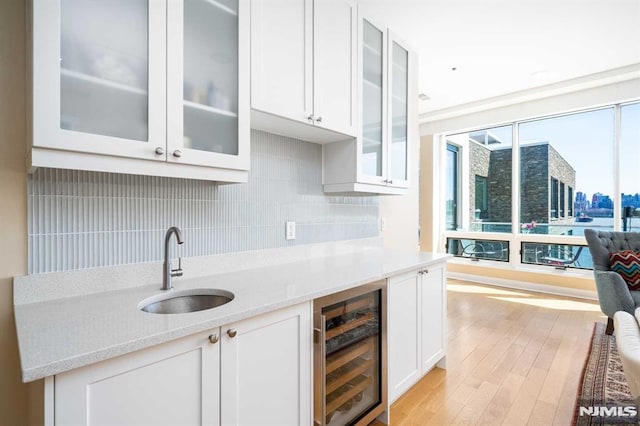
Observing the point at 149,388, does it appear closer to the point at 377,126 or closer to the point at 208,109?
the point at 208,109

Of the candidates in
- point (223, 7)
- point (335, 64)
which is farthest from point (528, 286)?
point (223, 7)

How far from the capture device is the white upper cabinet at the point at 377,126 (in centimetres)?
216

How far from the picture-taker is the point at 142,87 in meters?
1.22

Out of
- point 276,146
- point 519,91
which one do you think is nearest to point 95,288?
point 276,146

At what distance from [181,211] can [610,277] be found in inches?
133

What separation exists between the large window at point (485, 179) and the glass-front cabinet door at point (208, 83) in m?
4.84

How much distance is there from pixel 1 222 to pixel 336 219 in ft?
5.94

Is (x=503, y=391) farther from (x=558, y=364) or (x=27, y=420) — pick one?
(x=27, y=420)

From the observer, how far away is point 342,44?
198 centimetres

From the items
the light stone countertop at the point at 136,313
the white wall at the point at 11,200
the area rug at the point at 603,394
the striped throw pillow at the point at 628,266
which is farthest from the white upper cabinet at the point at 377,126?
the striped throw pillow at the point at 628,266

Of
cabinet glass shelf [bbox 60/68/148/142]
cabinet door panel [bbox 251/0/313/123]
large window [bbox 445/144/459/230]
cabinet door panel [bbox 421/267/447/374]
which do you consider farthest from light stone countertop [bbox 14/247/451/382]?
large window [bbox 445/144/459/230]

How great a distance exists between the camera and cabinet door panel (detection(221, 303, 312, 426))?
111 centimetres

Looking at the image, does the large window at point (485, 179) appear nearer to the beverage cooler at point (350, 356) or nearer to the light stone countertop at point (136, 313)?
the light stone countertop at point (136, 313)

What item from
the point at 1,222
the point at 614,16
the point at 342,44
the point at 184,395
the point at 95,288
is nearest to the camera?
the point at 184,395
